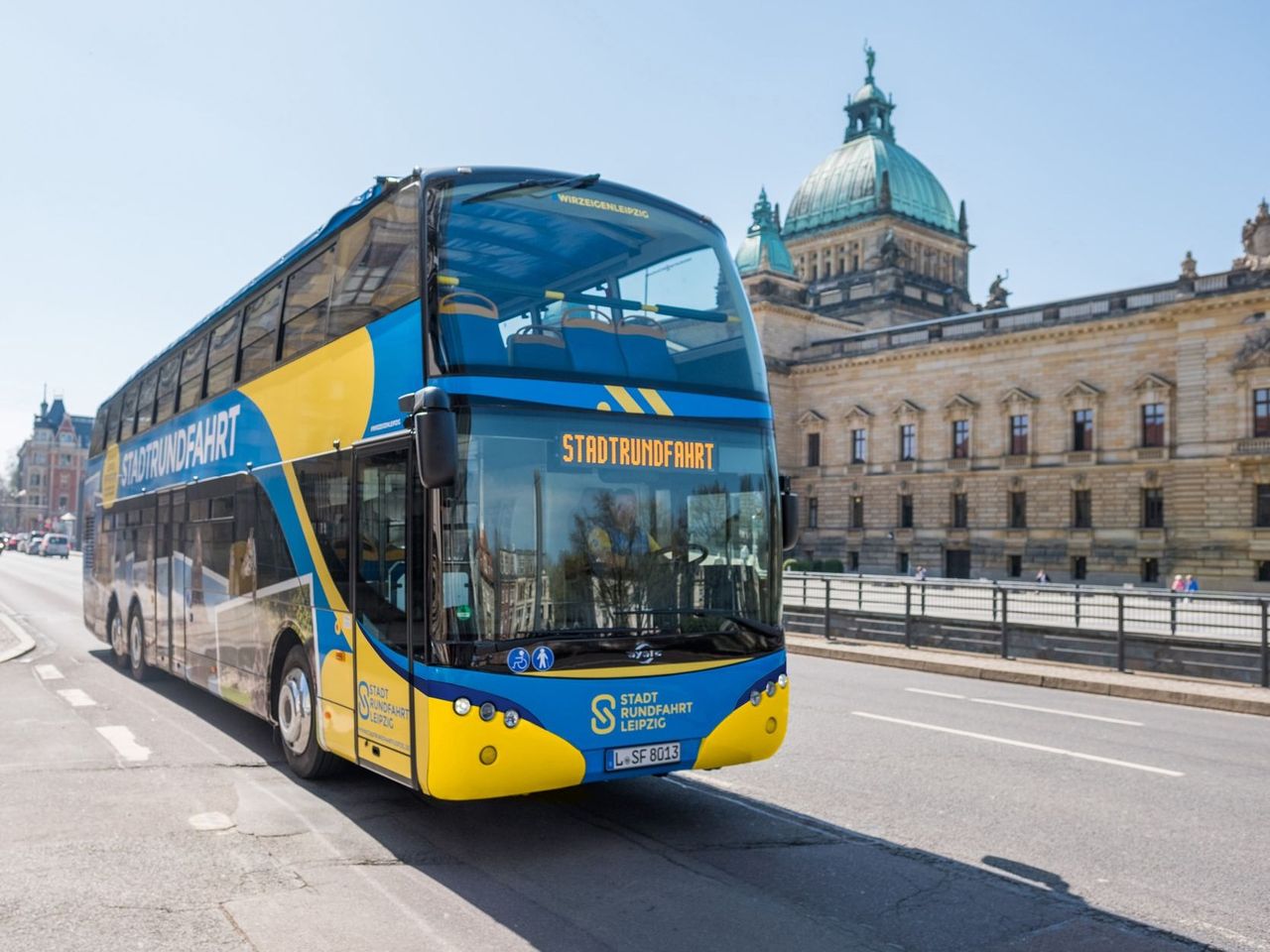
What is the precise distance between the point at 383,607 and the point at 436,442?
1.47m

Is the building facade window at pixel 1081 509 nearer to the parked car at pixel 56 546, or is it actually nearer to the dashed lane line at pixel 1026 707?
the dashed lane line at pixel 1026 707

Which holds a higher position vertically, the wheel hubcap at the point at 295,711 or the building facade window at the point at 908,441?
the building facade window at the point at 908,441

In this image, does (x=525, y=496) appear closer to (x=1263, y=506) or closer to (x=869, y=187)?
(x=1263, y=506)

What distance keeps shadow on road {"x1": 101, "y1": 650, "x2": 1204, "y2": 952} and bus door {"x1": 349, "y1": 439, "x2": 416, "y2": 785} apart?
2.00 ft

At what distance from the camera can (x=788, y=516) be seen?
7.89m

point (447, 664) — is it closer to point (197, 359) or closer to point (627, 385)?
point (627, 385)

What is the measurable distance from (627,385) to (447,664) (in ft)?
6.64

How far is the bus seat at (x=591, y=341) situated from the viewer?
6.82 meters

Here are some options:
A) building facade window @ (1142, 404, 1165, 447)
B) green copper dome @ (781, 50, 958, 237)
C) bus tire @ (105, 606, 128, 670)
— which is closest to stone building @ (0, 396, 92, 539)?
green copper dome @ (781, 50, 958, 237)

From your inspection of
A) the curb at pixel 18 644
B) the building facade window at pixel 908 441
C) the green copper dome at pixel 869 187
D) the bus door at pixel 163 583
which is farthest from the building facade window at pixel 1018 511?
the bus door at pixel 163 583

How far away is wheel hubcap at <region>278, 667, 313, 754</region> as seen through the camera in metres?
8.41

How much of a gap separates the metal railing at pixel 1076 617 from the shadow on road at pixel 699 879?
10108mm

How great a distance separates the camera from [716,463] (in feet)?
23.5

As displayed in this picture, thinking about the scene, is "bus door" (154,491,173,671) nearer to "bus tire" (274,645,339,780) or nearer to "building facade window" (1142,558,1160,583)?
"bus tire" (274,645,339,780)
